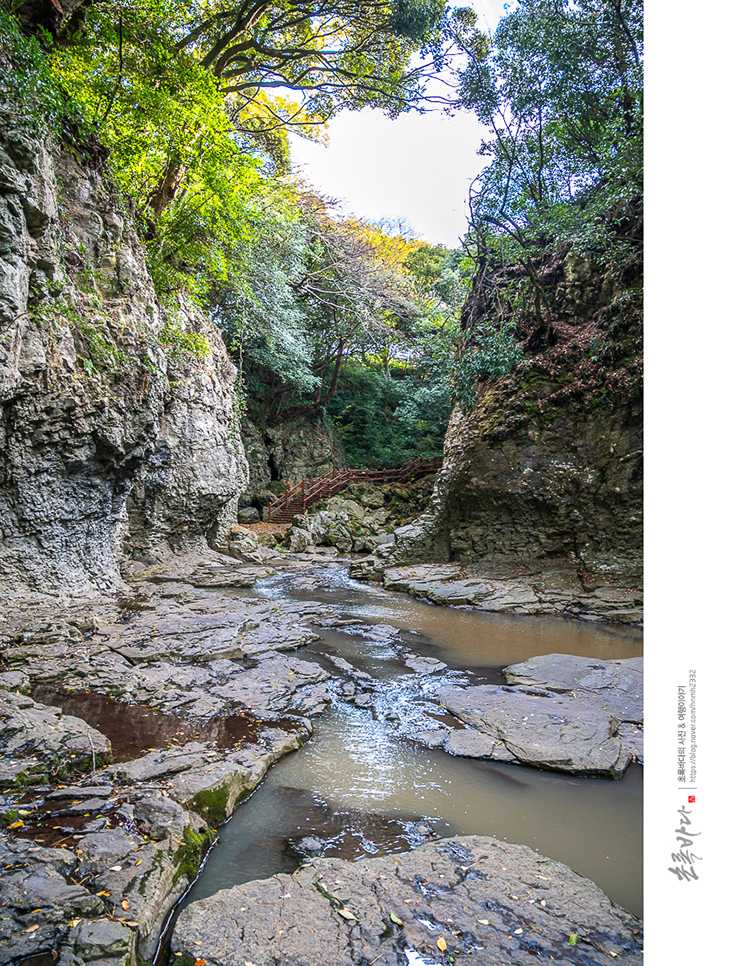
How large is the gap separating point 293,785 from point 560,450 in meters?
8.45

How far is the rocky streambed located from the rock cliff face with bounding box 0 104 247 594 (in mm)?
1046

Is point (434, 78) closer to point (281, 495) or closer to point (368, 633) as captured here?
point (368, 633)

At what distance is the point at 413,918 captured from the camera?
1.98 meters

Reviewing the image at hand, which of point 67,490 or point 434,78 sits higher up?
point 434,78

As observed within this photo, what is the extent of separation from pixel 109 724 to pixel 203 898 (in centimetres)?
195

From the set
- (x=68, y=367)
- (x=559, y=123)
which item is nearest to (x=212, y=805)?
(x=68, y=367)

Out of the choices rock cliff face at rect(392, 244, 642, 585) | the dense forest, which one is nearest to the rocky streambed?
rock cliff face at rect(392, 244, 642, 585)

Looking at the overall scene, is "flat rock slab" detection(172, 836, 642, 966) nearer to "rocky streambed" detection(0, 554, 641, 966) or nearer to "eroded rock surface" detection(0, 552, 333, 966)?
"rocky streambed" detection(0, 554, 641, 966)

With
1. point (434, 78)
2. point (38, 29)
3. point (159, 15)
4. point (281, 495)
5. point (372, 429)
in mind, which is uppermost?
point (159, 15)

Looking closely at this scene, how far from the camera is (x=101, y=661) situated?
187 inches
